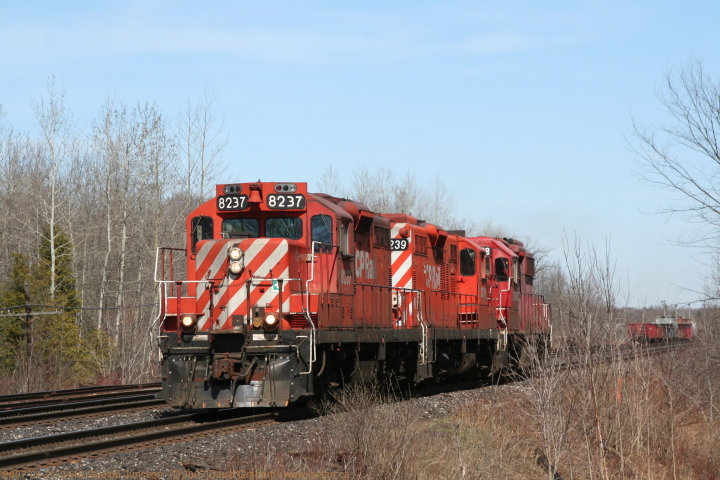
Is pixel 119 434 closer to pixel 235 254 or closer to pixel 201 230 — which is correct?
pixel 235 254

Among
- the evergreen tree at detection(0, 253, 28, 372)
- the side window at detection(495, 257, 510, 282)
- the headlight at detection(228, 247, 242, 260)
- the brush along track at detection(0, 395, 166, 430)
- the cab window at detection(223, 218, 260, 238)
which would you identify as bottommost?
the brush along track at detection(0, 395, 166, 430)

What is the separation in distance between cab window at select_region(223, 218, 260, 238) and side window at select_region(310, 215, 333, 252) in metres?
0.94

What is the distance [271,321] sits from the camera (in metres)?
12.0

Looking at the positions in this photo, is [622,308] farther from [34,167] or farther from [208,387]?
[34,167]

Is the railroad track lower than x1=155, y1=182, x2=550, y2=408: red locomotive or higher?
lower

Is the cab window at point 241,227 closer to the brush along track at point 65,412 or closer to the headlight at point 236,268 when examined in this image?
the headlight at point 236,268

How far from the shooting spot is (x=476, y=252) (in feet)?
68.4

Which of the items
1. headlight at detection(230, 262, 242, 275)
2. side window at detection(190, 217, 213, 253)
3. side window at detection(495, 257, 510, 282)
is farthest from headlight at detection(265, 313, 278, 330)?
side window at detection(495, 257, 510, 282)

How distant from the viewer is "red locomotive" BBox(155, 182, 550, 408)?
474 inches

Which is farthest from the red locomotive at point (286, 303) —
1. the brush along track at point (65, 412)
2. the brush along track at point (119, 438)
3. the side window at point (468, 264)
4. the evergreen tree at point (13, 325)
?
the evergreen tree at point (13, 325)

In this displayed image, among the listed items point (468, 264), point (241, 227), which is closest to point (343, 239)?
point (241, 227)

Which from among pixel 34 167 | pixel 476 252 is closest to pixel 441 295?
pixel 476 252

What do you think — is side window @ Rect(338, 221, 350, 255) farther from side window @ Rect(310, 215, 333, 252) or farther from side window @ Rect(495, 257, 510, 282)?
side window @ Rect(495, 257, 510, 282)

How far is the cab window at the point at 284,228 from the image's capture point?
13.4 meters
